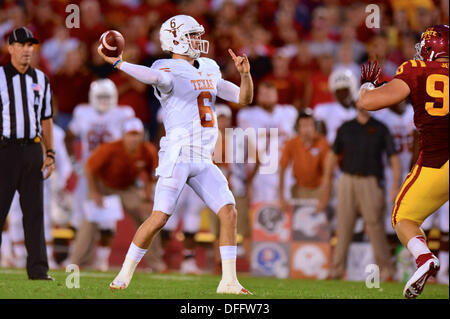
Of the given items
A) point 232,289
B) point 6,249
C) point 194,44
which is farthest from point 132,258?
point 6,249

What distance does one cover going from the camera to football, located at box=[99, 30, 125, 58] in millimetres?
6766

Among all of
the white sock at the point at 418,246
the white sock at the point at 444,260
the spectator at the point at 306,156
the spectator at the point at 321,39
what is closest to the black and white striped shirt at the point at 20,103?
the white sock at the point at 418,246

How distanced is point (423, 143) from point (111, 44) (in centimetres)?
225

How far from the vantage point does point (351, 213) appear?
10516mm

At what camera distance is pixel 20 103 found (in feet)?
26.6

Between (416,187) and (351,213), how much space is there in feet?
12.5

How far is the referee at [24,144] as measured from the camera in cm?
802

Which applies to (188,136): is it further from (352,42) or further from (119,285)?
(352,42)

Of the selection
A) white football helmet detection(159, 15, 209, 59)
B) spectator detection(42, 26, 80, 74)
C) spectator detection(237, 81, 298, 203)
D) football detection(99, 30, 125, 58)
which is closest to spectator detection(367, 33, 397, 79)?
spectator detection(237, 81, 298, 203)

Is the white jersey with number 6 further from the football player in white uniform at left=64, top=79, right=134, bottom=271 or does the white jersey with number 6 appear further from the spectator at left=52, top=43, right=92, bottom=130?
the spectator at left=52, top=43, right=92, bottom=130

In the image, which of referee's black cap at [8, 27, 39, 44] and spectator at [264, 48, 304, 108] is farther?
spectator at [264, 48, 304, 108]

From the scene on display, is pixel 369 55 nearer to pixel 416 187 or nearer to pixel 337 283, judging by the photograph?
pixel 337 283
